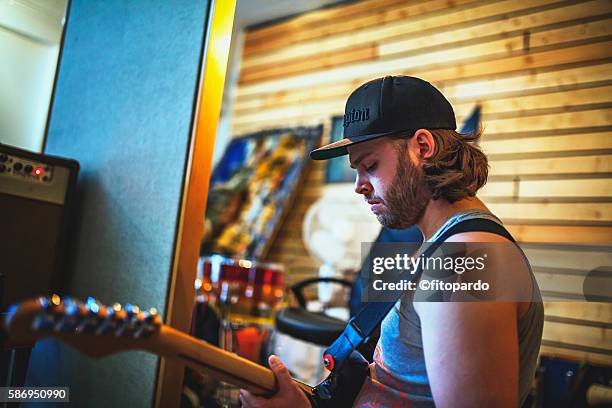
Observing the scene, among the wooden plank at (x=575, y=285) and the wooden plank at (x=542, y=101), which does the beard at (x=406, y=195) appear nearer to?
the wooden plank at (x=542, y=101)

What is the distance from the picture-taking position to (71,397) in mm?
1983

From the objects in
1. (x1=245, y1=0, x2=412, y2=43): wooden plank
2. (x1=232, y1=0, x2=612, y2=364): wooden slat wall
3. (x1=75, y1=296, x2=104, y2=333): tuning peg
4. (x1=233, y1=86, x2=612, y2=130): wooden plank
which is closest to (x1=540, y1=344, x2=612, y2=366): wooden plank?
(x1=232, y1=0, x2=612, y2=364): wooden slat wall

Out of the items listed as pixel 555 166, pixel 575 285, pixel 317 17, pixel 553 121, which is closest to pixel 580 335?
pixel 575 285

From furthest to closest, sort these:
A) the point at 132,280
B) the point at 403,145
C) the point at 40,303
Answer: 1. the point at 132,280
2. the point at 403,145
3. the point at 40,303

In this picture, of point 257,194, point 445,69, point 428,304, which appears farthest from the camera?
point 257,194

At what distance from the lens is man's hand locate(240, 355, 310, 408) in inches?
48.0

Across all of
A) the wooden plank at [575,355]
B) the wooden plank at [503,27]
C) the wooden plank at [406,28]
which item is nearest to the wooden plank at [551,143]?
the wooden plank at [503,27]

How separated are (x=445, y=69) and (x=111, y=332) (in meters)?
3.89

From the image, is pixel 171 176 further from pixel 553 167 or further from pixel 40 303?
pixel 553 167

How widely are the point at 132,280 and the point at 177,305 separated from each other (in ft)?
0.77

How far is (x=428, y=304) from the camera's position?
3.63ft

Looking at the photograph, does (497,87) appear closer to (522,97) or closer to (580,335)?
(522,97)

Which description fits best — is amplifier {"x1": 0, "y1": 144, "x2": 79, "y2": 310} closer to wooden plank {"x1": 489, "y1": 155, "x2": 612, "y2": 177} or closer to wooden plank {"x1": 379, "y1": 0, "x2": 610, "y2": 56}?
wooden plank {"x1": 489, "y1": 155, "x2": 612, "y2": 177}

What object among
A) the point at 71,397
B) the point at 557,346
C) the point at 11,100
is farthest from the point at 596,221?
the point at 11,100
